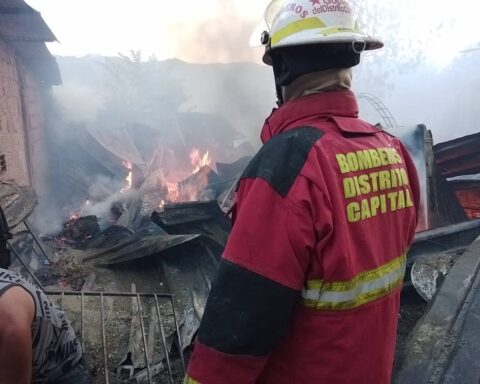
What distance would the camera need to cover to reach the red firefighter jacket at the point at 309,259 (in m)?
1.13

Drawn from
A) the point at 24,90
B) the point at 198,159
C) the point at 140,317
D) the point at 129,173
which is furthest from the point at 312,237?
the point at 198,159

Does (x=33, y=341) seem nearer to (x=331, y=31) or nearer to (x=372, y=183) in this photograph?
(x=372, y=183)

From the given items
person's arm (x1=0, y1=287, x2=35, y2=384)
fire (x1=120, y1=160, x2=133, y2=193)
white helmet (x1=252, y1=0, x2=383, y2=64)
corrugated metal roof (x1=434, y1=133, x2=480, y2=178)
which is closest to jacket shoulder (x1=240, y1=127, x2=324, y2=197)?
white helmet (x1=252, y1=0, x2=383, y2=64)

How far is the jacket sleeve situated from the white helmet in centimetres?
50

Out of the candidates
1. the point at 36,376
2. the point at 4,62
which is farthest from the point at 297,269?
the point at 4,62

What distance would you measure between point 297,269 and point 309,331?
266 mm

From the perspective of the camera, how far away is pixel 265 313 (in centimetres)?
116

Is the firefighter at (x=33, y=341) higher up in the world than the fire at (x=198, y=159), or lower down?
higher up

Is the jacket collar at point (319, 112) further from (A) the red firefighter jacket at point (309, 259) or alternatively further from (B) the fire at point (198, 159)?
(B) the fire at point (198, 159)

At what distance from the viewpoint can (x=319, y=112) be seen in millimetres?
1308

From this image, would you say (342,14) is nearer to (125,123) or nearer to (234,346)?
(234,346)

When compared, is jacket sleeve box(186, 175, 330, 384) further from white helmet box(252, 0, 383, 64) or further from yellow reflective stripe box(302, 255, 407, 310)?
white helmet box(252, 0, 383, 64)

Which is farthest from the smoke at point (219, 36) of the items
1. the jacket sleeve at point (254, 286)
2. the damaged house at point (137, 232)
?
the jacket sleeve at point (254, 286)

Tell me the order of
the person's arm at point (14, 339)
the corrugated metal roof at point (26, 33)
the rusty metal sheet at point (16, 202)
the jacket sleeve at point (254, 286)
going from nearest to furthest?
1. the jacket sleeve at point (254, 286)
2. the person's arm at point (14, 339)
3. the rusty metal sheet at point (16, 202)
4. the corrugated metal roof at point (26, 33)
